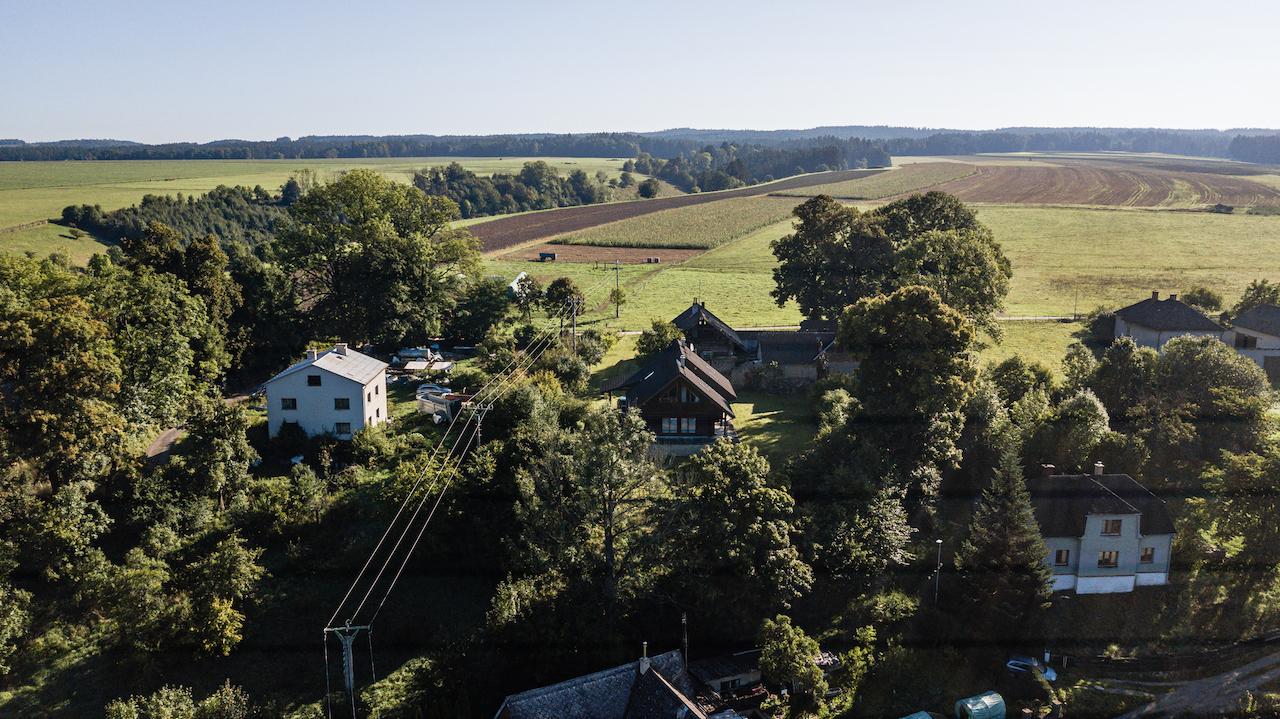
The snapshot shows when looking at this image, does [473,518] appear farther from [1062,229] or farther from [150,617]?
[1062,229]

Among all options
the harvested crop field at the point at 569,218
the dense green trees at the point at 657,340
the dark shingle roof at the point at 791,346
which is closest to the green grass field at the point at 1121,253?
the dark shingle roof at the point at 791,346

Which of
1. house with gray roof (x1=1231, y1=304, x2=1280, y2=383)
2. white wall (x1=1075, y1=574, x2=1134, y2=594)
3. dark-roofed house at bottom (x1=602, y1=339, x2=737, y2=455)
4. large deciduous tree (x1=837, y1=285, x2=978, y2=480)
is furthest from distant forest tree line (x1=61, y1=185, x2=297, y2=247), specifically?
house with gray roof (x1=1231, y1=304, x2=1280, y2=383)

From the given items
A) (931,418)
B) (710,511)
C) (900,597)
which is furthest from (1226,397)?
(710,511)

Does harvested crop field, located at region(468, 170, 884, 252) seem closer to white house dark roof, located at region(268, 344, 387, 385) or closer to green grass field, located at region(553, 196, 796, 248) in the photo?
green grass field, located at region(553, 196, 796, 248)

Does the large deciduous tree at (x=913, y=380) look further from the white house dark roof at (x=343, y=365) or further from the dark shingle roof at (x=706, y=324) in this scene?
the white house dark roof at (x=343, y=365)

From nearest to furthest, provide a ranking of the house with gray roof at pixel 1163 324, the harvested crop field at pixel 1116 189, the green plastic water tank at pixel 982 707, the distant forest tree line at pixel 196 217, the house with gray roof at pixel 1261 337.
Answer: the green plastic water tank at pixel 982 707 < the house with gray roof at pixel 1261 337 < the house with gray roof at pixel 1163 324 < the distant forest tree line at pixel 196 217 < the harvested crop field at pixel 1116 189
